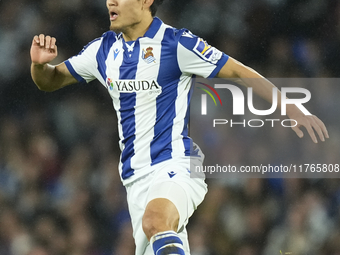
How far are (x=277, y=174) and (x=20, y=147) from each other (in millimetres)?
2240

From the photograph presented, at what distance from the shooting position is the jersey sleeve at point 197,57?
262cm

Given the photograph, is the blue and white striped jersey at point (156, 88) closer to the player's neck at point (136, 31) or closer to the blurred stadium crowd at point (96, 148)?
the player's neck at point (136, 31)

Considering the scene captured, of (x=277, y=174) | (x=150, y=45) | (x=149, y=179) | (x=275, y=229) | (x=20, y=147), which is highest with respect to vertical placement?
(x=150, y=45)

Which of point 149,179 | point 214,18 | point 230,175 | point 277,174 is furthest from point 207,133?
point 149,179

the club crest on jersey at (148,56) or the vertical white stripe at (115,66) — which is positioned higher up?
the club crest on jersey at (148,56)

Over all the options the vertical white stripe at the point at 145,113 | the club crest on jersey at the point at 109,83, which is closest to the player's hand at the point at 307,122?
the vertical white stripe at the point at 145,113

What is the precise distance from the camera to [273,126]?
4367 mm

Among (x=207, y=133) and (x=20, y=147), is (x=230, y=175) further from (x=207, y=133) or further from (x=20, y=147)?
(x=20, y=147)

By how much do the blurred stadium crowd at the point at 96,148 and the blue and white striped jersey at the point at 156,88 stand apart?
4.98 ft

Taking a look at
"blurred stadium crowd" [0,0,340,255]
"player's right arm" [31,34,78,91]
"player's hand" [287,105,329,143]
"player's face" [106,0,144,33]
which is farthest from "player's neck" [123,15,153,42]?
"blurred stadium crowd" [0,0,340,255]

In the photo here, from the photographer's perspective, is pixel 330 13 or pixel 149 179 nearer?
pixel 149 179

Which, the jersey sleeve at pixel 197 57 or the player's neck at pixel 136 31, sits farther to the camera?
the player's neck at pixel 136 31

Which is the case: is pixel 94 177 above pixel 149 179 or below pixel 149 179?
below

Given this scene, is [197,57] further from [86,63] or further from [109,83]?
[86,63]
